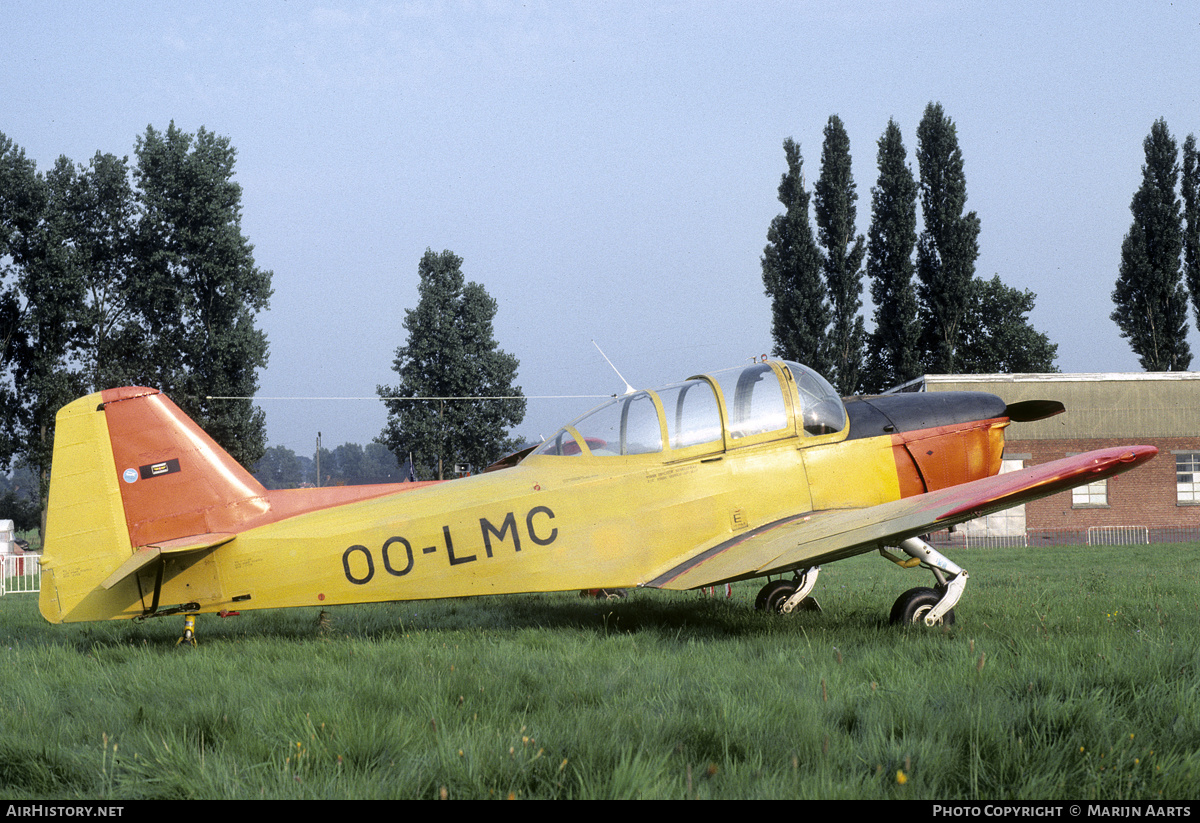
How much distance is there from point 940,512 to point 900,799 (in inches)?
136

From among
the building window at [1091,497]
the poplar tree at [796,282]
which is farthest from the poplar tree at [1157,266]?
the poplar tree at [796,282]

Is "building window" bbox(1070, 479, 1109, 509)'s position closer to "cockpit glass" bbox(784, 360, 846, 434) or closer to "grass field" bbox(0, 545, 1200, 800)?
"grass field" bbox(0, 545, 1200, 800)

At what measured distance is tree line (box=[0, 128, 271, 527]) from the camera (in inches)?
1427

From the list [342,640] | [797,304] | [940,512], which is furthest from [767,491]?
[797,304]

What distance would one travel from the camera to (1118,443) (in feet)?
106

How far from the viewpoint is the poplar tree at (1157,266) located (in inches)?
1686

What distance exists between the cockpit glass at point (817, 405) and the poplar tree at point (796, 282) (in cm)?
3274

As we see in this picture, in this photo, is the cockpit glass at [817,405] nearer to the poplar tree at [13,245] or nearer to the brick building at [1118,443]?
the brick building at [1118,443]

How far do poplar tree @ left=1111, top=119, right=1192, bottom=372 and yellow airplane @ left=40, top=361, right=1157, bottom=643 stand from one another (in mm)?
44530

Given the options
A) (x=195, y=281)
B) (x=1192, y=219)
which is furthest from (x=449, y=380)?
(x=1192, y=219)

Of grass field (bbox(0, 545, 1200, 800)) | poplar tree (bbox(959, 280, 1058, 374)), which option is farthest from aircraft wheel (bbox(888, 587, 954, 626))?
poplar tree (bbox(959, 280, 1058, 374))

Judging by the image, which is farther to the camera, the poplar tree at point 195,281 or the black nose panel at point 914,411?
the poplar tree at point 195,281

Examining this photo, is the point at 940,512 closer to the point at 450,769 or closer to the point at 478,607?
the point at 450,769
